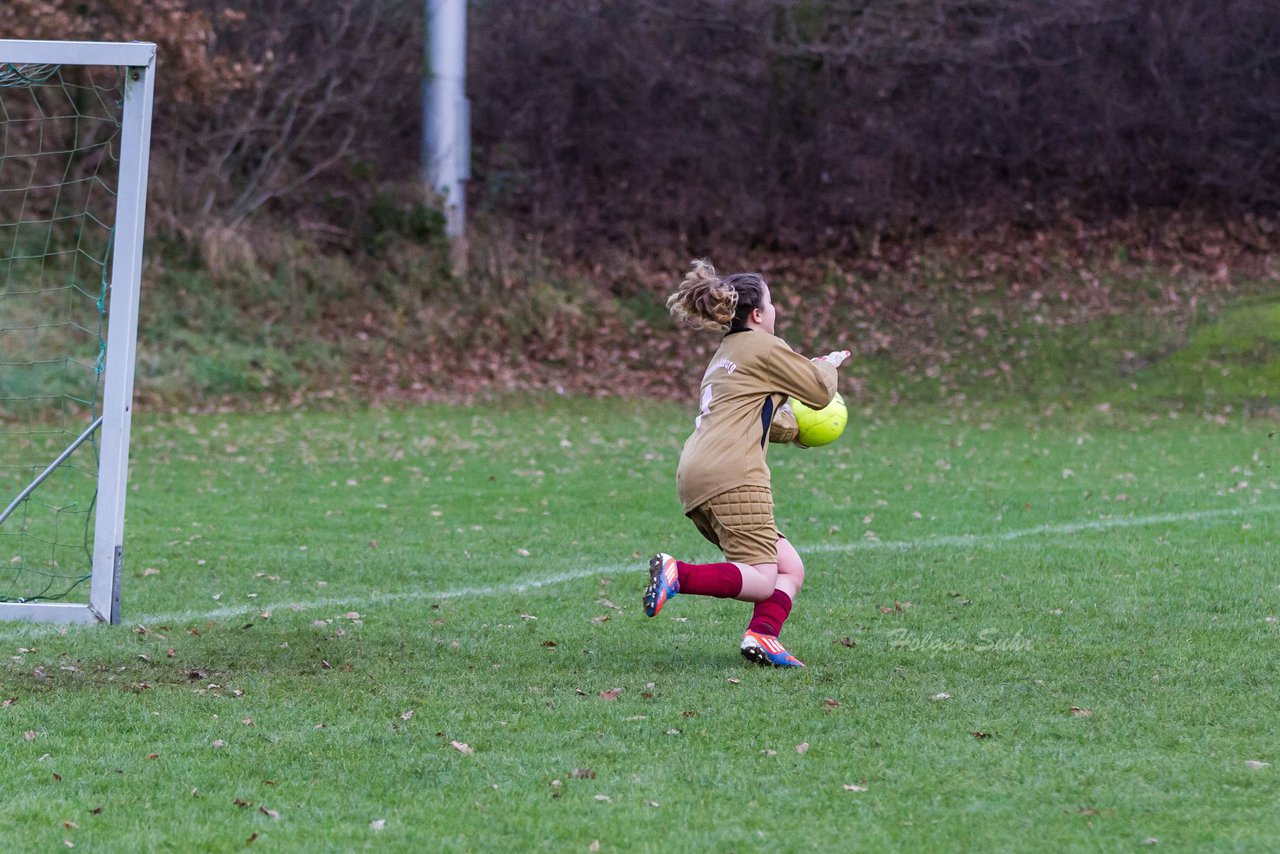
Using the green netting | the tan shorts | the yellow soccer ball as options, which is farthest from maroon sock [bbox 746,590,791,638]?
the green netting

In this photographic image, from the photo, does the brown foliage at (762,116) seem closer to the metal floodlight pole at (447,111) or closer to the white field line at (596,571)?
the metal floodlight pole at (447,111)

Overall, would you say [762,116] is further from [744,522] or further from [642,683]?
[642,683]

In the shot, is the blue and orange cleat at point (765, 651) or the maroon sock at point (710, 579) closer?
the maroon sock at point (710, 579)

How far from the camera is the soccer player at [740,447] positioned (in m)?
5.53

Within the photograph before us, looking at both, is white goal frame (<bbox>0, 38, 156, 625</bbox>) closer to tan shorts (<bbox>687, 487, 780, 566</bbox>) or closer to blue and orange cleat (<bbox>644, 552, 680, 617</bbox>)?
blue and orange cleat (<bbox>644, 552, 680, 617</bbox>)

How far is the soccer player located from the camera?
5531 millimetres

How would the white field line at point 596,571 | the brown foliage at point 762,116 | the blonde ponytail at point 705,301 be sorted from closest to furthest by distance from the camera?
the blonde ponytail at point 705,301 < the white field line at point 596,571 < the brown foliage at point 762,116

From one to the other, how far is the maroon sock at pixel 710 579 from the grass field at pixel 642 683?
37 centimetres

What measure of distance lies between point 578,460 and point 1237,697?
872cm

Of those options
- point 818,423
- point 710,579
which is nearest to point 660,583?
point 710,579

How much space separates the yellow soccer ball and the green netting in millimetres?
3564

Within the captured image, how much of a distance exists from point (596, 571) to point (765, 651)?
8.03ft

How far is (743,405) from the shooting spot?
5648mm

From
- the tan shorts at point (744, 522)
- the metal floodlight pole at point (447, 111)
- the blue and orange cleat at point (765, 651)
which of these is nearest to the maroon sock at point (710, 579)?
the tan shorts at point (744, 522)
